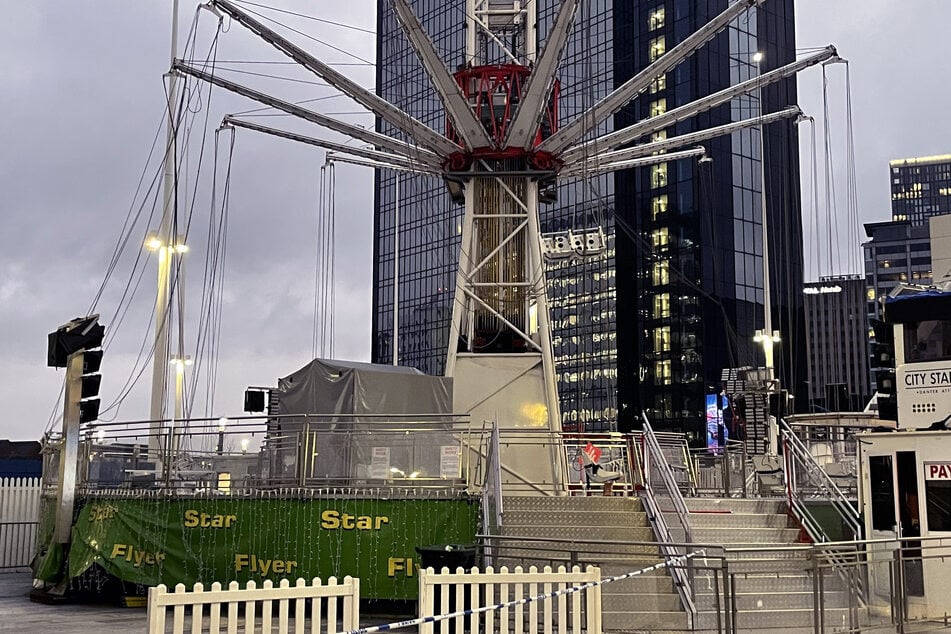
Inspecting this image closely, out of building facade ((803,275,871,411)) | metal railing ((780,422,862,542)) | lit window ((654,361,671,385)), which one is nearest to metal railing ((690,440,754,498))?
metal railing ((780,422,862,542))

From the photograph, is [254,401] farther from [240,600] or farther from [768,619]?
[240,600]

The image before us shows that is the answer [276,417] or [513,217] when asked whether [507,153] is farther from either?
[276,417]

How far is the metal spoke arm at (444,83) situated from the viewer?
21469mm

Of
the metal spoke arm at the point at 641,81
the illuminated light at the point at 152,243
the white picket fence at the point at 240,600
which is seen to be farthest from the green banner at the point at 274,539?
the illuminated light at the point at 152,243

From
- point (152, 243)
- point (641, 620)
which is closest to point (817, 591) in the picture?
point (641, 620)

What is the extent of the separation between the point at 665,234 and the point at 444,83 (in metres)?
63.8

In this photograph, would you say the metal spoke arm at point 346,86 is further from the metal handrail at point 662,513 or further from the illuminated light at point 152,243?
the metal handrail at point 662,513

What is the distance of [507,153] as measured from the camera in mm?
25766

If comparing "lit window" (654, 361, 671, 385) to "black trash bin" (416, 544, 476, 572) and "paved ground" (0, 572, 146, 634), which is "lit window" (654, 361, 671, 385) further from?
→ "black trash bin" (416, 544, 476, 572)

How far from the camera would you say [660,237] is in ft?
280

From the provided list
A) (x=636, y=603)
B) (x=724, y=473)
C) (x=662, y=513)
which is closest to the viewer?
(x=636, y=603)

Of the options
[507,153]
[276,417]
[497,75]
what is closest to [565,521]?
[276,417]

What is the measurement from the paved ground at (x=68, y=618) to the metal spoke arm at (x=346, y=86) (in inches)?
466

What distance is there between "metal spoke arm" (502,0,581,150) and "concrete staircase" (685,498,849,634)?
976 cm
